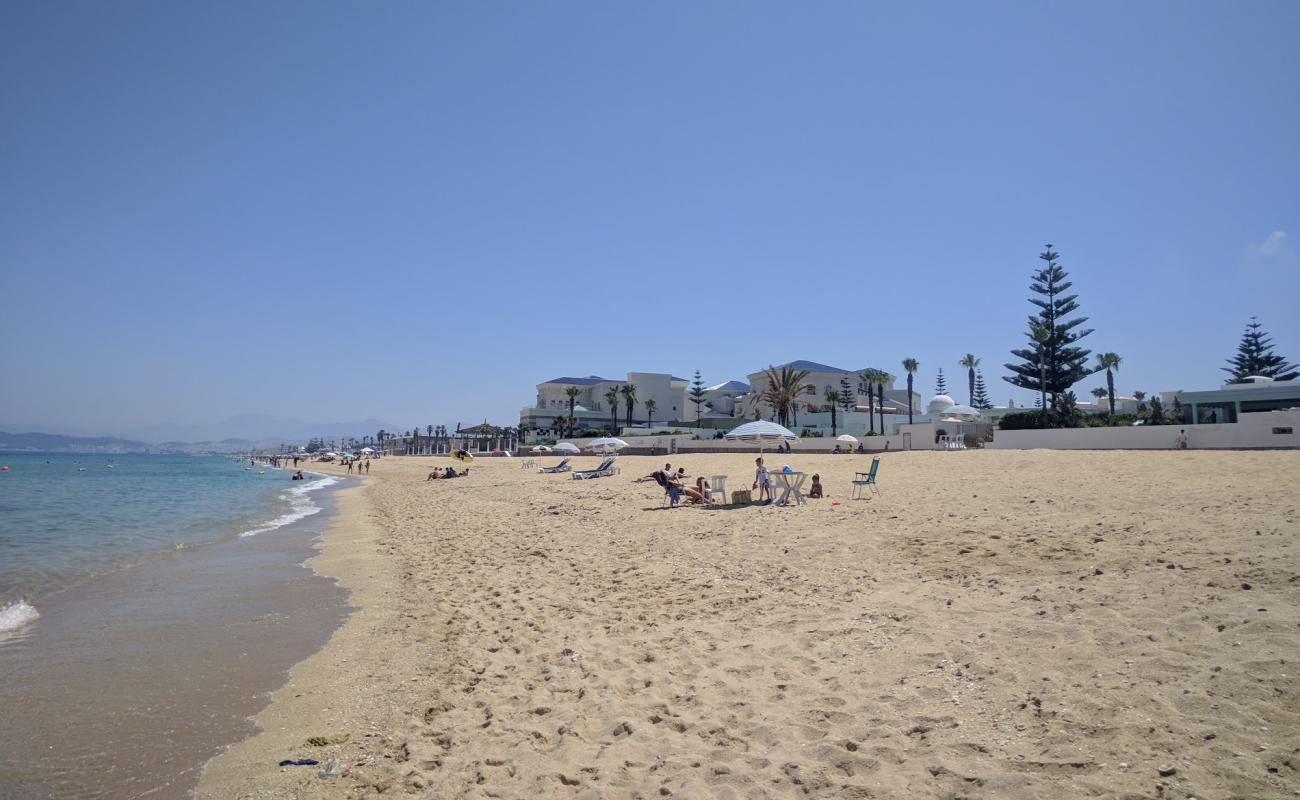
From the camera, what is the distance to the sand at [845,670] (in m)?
3.07

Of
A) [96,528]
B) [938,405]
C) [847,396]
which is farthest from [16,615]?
[847,396]

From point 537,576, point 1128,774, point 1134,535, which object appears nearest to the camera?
point 1128,774

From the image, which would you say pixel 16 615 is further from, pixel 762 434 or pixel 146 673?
pixel 762 434

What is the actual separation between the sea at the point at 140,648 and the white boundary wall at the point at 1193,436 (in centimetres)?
2527

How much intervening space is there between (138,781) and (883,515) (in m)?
9.11

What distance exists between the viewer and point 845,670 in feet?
13.8

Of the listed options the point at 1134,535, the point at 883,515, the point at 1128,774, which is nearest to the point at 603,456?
the point at 883,515

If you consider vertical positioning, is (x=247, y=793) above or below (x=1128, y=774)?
below

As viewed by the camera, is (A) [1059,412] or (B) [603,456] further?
(B) [603,456]

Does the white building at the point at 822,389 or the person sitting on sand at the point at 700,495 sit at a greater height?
the white building at the point at 822,389

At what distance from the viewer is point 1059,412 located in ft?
126

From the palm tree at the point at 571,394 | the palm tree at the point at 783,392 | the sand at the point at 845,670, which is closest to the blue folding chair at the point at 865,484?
the sand at the point at 845,670

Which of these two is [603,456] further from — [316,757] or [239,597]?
[316,757]

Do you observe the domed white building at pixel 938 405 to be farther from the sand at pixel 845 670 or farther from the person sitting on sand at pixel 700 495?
the sand at pixel 845 670
